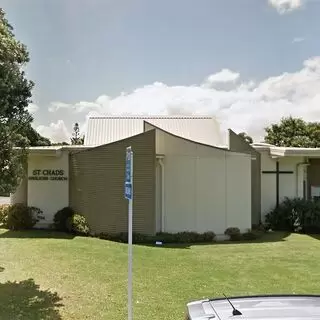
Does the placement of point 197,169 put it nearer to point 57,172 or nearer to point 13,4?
point 57,172

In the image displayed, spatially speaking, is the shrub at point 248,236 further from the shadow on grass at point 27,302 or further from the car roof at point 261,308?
the car roof at point 261,308

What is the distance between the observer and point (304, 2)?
12.3 m

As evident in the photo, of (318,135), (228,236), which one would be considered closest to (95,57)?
(228,236)

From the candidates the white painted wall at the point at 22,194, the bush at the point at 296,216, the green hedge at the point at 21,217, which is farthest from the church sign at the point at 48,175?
the bush at the point at 296,216

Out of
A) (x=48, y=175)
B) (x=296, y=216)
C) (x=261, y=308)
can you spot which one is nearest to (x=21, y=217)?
(x=48, y=175)

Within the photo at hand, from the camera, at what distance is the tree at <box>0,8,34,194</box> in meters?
7.70

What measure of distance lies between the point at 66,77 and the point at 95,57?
173 cm

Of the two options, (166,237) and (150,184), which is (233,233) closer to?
(166,237)

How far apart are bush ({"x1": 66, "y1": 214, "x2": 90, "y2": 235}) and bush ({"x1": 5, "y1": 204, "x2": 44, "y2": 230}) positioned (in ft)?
6.35

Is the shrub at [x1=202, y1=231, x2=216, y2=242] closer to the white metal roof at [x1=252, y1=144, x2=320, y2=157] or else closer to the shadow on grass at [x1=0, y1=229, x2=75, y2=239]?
the shadow on grass at [x1=0, y1=229, x2=75, y2=239]

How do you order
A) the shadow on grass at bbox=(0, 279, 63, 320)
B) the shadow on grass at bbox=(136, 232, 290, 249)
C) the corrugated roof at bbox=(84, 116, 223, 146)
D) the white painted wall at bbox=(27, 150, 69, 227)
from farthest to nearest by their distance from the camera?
1. the corrugated roof at bbox=(84, 116, 223, 146)
2. the white painted wall at bbox=(27, 150, 69, 227)
3. the shadow on grass at bbox=(136, 232, 290, 249)
4. the shadow on grass at bbox=(0, 279, 63, 320)

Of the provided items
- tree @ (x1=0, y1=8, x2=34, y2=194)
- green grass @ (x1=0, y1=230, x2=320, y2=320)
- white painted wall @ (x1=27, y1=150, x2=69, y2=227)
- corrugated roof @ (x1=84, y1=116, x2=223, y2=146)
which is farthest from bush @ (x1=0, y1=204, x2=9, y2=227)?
tree @ (x1=0, y1=8, x2=34, y2=194)

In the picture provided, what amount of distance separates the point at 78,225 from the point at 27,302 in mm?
7915

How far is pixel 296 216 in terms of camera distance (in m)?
18.8
